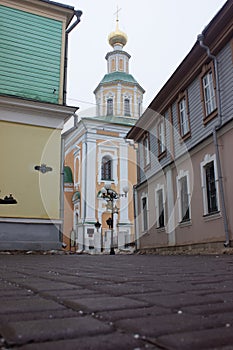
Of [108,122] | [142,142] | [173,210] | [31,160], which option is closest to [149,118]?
[142,142]

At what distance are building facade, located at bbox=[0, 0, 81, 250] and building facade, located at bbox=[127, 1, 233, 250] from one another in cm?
406

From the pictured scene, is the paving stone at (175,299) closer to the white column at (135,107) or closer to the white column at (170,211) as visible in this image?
the white column at (170,211)

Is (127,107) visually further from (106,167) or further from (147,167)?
(147,167)

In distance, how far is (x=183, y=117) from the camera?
13438 millimetres

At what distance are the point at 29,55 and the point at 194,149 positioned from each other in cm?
615

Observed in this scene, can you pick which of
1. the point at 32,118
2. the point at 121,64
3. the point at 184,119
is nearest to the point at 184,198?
the point at 184,119

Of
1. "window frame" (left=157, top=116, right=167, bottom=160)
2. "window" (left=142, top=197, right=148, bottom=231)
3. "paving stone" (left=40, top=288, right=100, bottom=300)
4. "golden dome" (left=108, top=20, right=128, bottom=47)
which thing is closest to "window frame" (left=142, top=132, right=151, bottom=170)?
"window frame" (left=157, top=116, right=167, bottom=160)

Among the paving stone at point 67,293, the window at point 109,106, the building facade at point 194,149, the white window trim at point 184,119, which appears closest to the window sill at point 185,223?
the building facade at point 194,149

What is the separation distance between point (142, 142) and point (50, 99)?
7.16m

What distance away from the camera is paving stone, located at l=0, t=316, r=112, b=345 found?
121 centimetres

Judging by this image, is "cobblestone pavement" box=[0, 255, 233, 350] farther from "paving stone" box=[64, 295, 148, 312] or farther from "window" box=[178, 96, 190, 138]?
"window" box=[178, 96, 190, 138]

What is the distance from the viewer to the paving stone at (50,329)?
121 centimetres

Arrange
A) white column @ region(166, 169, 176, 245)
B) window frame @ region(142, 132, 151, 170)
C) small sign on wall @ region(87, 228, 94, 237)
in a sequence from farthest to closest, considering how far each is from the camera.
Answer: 1. small sign on wall @ region(87, 228, 94, 237)
2. window frame @ region(142, 132, 151, 170)
3. white column @ region(166, 169, 176, 245)

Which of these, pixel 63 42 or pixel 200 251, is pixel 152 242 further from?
pixel 63 42
